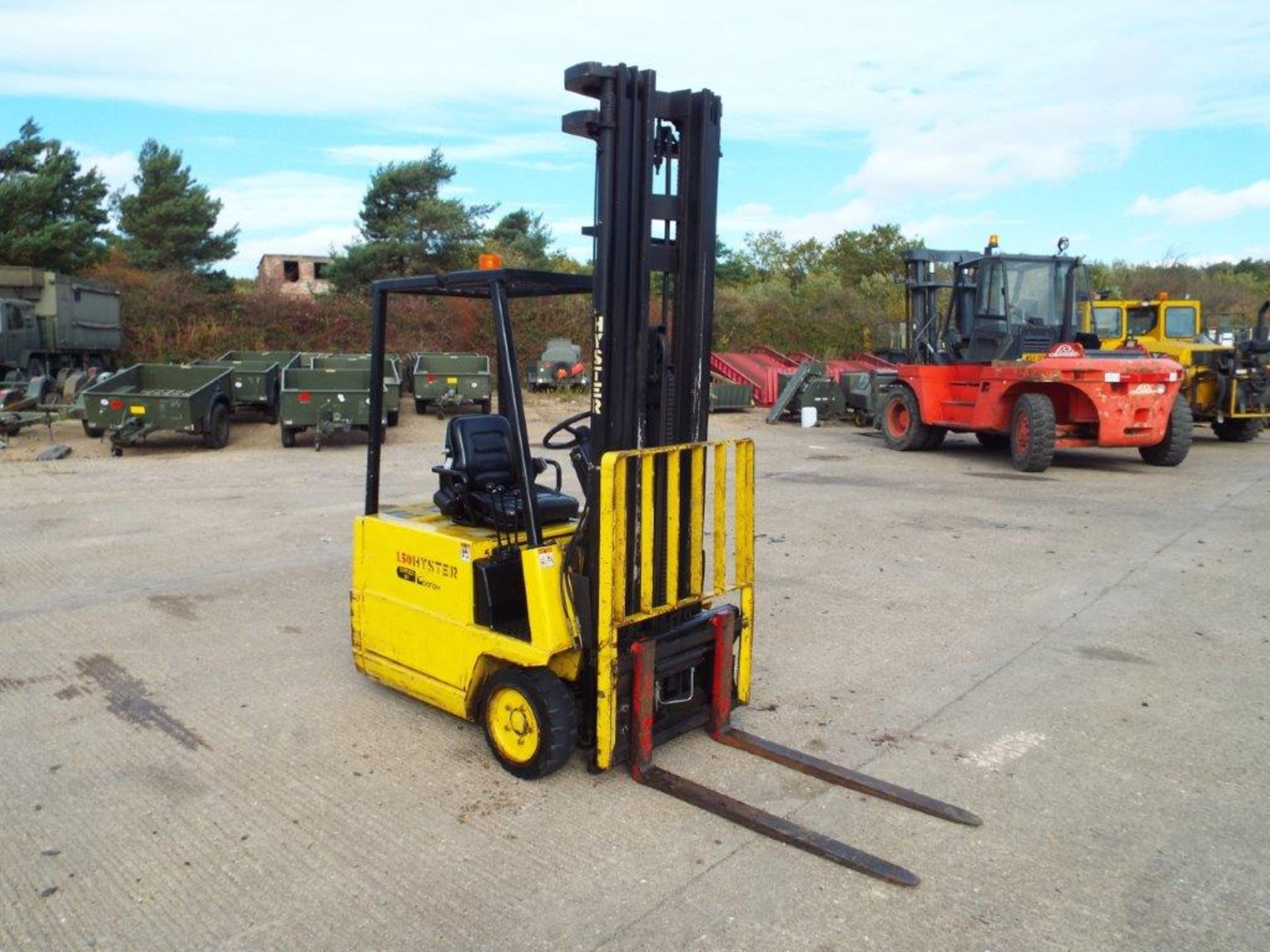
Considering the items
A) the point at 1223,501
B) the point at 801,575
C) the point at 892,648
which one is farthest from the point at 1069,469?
the point at 892,648

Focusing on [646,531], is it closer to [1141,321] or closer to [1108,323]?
[1108,323]

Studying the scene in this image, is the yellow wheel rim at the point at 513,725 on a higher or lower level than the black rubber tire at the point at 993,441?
lower

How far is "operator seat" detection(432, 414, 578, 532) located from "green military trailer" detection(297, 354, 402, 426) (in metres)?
12.2

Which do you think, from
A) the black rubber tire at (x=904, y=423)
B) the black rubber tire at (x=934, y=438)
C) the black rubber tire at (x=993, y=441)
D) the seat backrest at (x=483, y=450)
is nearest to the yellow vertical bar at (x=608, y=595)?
the seat backrest at (x=483, y=450)

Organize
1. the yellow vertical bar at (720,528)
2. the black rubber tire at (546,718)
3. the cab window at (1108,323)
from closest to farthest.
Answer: the black rubber tire at (546,718), the yellow vertical bar at (720,528), the cab window at (1108,323)

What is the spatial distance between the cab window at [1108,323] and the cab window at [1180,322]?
0.78m

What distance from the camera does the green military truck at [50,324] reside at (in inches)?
720

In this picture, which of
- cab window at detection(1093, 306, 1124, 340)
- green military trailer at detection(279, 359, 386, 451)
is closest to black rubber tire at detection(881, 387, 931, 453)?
cab window at detection(1093, 306, 1124, 340)

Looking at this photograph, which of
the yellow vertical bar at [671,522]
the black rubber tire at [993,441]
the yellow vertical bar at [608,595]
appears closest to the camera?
the yellow vertical bar at [608,595]

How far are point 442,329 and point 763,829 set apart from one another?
25.0 meters

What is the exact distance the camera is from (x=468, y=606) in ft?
14.6

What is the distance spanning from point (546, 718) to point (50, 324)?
19473 mm

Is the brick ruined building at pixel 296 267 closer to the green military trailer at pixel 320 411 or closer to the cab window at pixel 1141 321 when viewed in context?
the green military trailer at pixel 320 411

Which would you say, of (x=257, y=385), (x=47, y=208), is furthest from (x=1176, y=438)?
(x=47, y=208)
